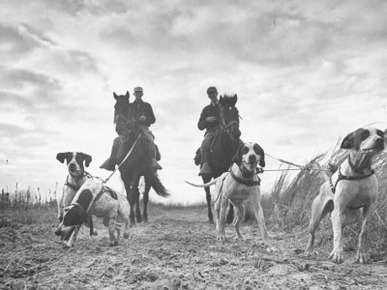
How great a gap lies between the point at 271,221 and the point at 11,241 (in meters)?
5.05

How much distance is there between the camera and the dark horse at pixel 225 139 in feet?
27.7

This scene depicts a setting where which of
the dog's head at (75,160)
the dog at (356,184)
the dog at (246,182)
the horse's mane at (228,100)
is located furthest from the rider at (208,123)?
the dog at (356,184)

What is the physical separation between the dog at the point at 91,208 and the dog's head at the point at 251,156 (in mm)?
1930

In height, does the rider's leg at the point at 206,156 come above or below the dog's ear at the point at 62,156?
above

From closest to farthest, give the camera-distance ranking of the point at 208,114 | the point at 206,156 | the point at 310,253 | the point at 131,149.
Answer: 1. the point at 310,253
2. the point at 131,149
3. the point at 206,156
4. the point at 208,114

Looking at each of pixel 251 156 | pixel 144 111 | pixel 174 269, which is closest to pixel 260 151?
pixel 251 156

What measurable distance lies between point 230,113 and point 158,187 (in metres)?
3.38

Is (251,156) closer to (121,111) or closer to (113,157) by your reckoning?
(121,111)

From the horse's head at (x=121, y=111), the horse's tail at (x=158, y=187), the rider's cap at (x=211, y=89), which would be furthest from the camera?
the horse's tail at (x=158, y=187)

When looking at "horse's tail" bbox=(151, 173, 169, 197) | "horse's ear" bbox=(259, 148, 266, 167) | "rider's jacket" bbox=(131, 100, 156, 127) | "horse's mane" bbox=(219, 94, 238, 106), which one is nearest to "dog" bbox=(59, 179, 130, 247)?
"horse's ear" bbox=(259, 148, 266, 167)

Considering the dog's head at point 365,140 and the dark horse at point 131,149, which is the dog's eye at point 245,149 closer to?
the dog's head at point 365,140

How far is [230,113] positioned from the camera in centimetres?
842

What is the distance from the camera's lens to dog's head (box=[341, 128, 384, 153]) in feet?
13.7

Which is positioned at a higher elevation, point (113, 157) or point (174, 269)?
point (113, 157)
